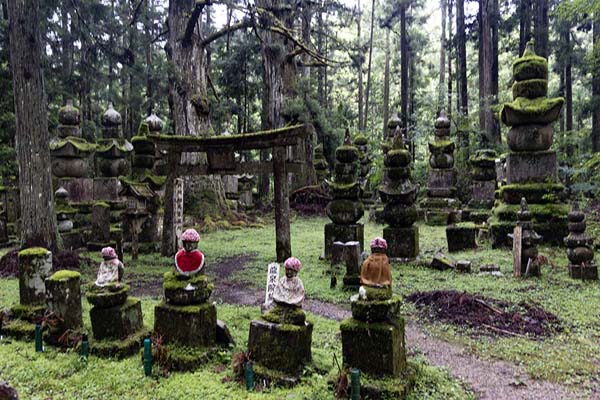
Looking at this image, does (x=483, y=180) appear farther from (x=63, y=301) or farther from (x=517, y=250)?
(x=63, y=301)


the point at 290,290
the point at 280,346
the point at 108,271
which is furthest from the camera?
the point at 108,271

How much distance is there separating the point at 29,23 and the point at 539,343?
10355 mm

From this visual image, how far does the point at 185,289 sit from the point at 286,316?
Result: 116 cm

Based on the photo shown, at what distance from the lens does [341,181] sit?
10.9 metres

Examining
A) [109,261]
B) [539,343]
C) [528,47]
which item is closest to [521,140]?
[528,47]

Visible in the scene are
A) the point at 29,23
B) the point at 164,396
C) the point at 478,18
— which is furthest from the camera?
the point at 478,18

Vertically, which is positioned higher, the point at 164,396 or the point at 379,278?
the point at 379,278

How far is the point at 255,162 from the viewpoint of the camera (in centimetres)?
1079

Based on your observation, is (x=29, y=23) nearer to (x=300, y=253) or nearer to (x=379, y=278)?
(x=300, y=253)

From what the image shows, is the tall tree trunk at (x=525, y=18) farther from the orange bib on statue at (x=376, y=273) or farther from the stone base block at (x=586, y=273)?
the orange bib on statue at (x=376, y=273)

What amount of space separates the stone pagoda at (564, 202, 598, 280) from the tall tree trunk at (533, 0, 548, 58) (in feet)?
43.7

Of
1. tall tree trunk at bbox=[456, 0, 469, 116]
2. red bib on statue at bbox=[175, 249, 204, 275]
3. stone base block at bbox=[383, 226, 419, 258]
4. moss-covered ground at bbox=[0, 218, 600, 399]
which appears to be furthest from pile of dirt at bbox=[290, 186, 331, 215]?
red bib on statue at bbox=[175, 249, 204, 275]

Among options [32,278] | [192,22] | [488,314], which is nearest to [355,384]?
[488,314]

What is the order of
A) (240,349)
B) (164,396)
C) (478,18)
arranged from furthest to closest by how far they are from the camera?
(478,18), (240,349), (164,396)
